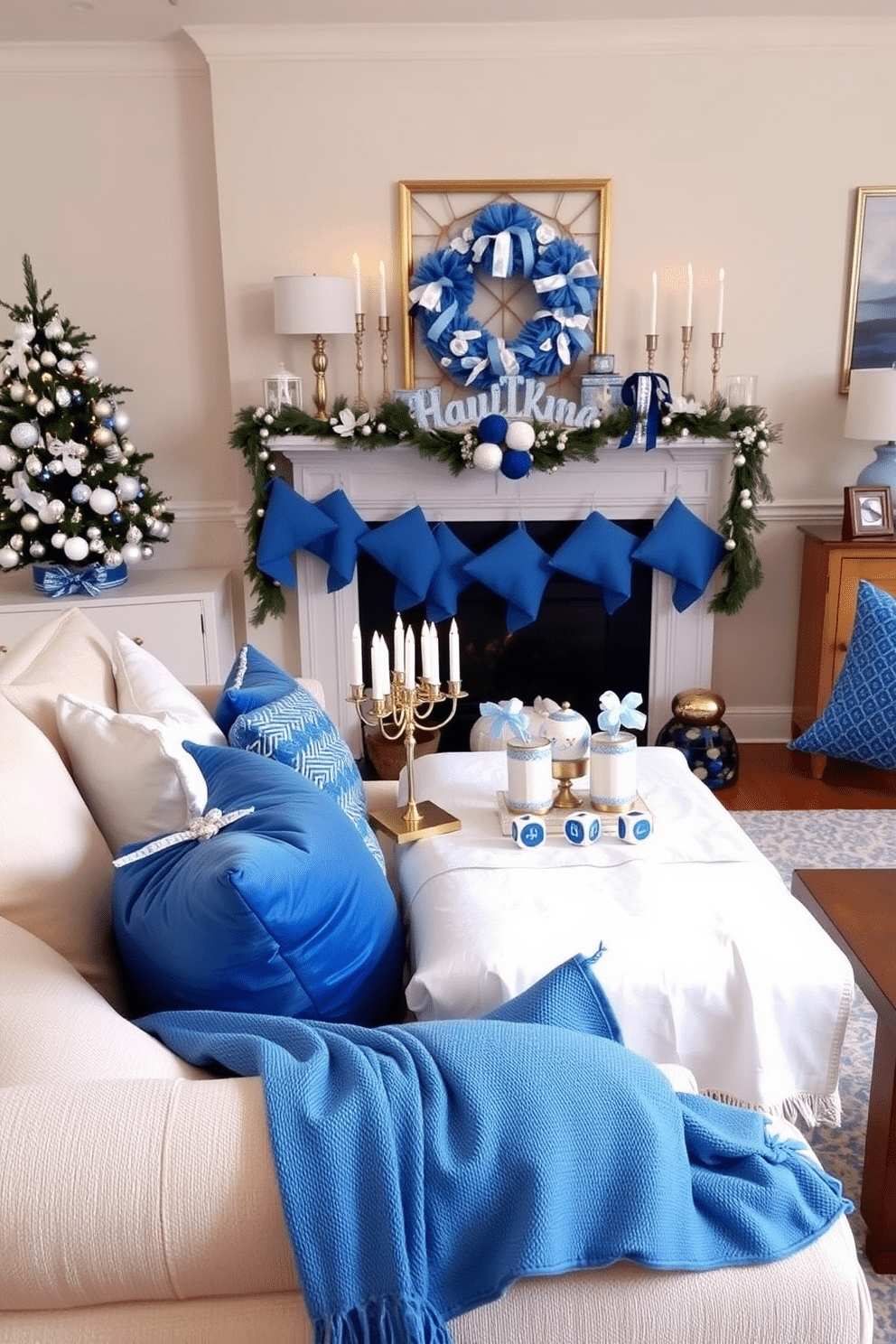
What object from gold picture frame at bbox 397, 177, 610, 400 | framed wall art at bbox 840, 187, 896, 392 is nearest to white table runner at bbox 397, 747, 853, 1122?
gold picture frame at bbox 397, 177, 610, 400

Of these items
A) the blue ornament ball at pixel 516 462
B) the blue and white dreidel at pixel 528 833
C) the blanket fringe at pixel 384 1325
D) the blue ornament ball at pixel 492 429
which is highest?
the blue ornament ball at pixel 492 429

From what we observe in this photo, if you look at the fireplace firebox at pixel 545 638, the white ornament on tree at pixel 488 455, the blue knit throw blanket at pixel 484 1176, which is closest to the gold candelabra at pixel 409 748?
the blue knit throw blanket at pixel 484 1176

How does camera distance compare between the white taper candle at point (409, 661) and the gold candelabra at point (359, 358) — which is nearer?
the white taper candle at point (409, 661)

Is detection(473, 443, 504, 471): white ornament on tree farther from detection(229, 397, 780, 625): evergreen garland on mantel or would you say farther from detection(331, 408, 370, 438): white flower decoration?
detection(331, 408, 370, 438): white flower decoration

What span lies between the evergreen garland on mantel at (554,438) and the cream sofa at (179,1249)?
2666mm

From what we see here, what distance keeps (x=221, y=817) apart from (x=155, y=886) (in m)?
0.11

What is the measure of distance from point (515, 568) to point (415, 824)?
1.76 meters

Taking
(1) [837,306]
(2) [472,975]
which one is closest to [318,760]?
(2) [472,975]

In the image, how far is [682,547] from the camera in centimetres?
364

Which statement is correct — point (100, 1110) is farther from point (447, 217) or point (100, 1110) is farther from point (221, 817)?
point (447, 217)

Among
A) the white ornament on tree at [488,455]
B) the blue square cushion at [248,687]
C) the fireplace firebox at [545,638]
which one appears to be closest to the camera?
the blue square cushion at [248,687]

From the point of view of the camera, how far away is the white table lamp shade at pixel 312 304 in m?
3.36

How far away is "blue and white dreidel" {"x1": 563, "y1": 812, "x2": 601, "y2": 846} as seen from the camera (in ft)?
6.39

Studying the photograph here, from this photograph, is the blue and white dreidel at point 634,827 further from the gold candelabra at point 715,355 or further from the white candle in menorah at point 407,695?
the gold candelabra at point 715,355
